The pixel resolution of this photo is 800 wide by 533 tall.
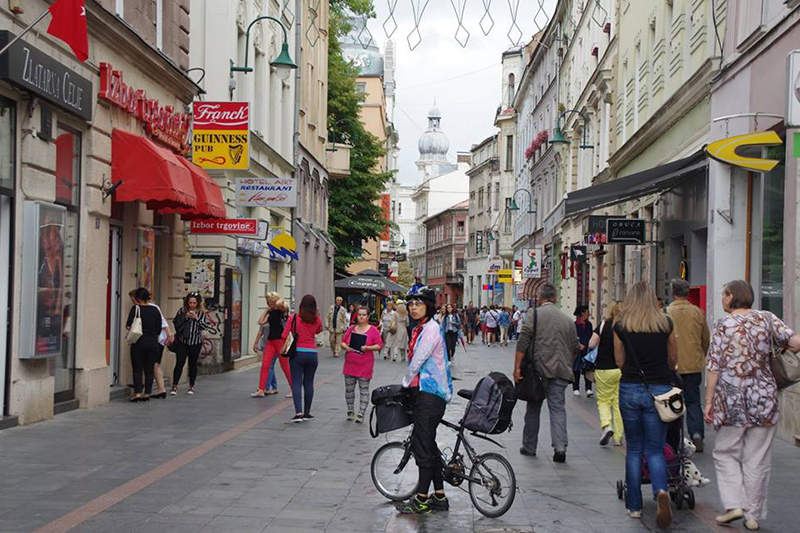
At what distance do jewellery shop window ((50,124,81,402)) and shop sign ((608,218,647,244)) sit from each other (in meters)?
12.7

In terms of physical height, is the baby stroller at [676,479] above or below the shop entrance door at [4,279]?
below

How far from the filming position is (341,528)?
289 inches

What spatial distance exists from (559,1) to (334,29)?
9867 millimetres

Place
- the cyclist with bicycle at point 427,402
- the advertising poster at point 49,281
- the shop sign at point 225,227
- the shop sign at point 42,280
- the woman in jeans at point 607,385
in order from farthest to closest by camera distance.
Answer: the shop sign at point 225,227 < the advertising poster at point 49,281 < the shop sign at point 42,280 < the woman in jeans at point 607,385 < the cyclist with bicycle at point 427,402

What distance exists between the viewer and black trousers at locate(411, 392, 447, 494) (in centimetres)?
799

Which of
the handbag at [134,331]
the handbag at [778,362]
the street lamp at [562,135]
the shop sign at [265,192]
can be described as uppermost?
the street lamp at [562,135]

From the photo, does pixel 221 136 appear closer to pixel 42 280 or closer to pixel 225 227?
pixel 225 227

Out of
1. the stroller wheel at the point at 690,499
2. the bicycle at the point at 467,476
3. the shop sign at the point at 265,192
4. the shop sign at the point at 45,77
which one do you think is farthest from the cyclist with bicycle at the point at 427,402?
the shop sign at the point at 265,192

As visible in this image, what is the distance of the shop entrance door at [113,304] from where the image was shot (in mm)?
16000

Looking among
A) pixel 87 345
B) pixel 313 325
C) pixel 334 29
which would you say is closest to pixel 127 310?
pixel 87 345

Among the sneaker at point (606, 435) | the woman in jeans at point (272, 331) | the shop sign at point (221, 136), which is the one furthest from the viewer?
the shop sign at point (221, 136)

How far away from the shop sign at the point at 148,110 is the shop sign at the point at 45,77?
782mm

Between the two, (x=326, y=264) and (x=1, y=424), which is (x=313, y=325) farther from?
(x=326, y=264)

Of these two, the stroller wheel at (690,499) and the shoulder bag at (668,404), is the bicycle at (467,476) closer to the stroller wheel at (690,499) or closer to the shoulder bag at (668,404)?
the shoulder bag at (668,404)
